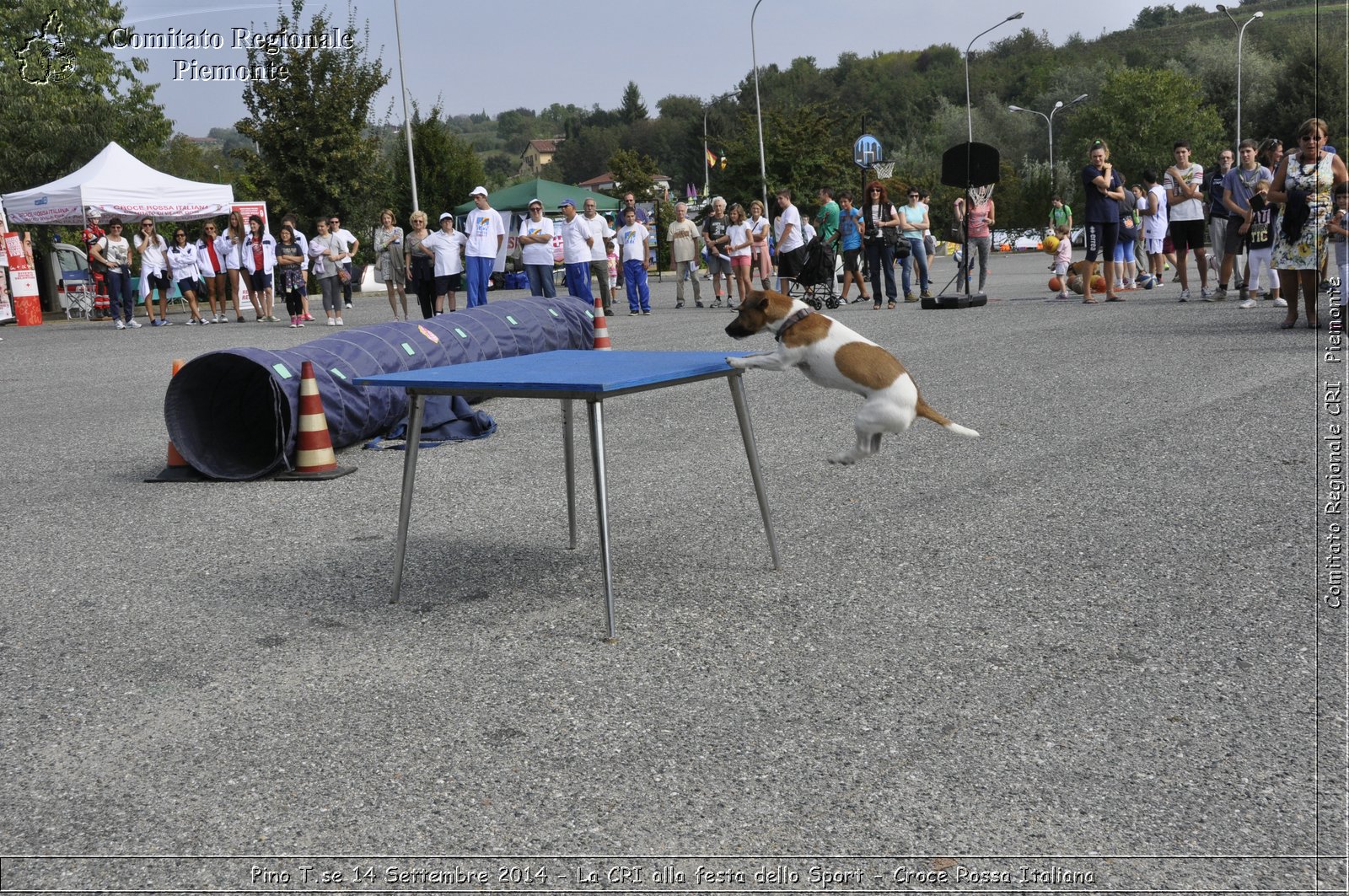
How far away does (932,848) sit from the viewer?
2828 millimetres

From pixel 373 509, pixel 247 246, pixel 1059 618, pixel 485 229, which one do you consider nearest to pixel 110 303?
pixel 247 246

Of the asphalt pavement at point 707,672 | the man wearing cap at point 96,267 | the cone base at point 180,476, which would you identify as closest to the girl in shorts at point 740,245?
the man wearing cap at point 96,267

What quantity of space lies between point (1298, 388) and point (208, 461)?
765cm

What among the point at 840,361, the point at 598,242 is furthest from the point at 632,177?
the point at 840,361

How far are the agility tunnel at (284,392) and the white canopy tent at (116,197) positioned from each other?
1749 cm

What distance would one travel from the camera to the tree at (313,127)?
35.1m

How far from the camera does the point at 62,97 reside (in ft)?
115

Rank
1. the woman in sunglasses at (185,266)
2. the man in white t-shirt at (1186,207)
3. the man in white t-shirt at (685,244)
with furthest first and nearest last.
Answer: the woman in sunglasses at (185,266), the man in white t-shirt at (685,244), the man in white t-shirt at (1186,207)

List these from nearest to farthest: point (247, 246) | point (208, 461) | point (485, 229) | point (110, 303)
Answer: point (208, 461)
point (485, 229)
point (247, 246)
point (110, 303)

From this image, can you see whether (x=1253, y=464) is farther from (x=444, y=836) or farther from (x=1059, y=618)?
(x=444, y=836)

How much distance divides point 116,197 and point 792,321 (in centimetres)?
2393

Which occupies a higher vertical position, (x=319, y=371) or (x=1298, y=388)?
(x=319, y=371)

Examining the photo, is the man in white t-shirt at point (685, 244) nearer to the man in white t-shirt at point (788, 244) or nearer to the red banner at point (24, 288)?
the man in white t-shirt at point (788, 244)

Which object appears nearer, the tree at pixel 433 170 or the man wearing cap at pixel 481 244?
the man wearing cap at pixel 481 244
